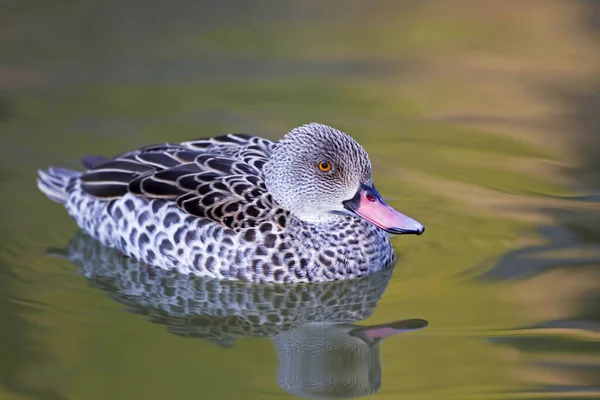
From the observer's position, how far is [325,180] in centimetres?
736

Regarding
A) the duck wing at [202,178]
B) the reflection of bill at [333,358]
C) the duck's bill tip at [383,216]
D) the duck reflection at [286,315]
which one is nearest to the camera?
the reflection of bill at [333,358]

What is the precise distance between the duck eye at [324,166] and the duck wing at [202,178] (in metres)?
0.43

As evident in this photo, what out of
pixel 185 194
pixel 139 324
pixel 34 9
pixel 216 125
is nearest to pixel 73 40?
pixel 34 9

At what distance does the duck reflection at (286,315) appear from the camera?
6.39m

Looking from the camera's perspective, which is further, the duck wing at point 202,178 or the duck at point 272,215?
the duck wing at point 202,178

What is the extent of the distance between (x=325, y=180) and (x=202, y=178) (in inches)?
35.5

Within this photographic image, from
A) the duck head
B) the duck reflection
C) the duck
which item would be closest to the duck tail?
the duck reflection

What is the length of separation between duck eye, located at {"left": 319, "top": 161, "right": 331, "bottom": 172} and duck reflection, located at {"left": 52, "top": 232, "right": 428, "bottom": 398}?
787 millimetres

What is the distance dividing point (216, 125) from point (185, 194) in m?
3.22

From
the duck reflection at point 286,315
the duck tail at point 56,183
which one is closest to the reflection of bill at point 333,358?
the duck reflection at point 286,315

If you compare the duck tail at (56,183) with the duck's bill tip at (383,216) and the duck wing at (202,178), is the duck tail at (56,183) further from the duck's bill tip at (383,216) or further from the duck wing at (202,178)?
the duck's bill tip at (383,216)

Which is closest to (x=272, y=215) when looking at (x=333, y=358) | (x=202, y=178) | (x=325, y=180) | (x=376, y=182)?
(x=325, y=180)

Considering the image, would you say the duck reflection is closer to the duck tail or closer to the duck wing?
the duck wing

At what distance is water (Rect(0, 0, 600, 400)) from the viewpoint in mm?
6422
